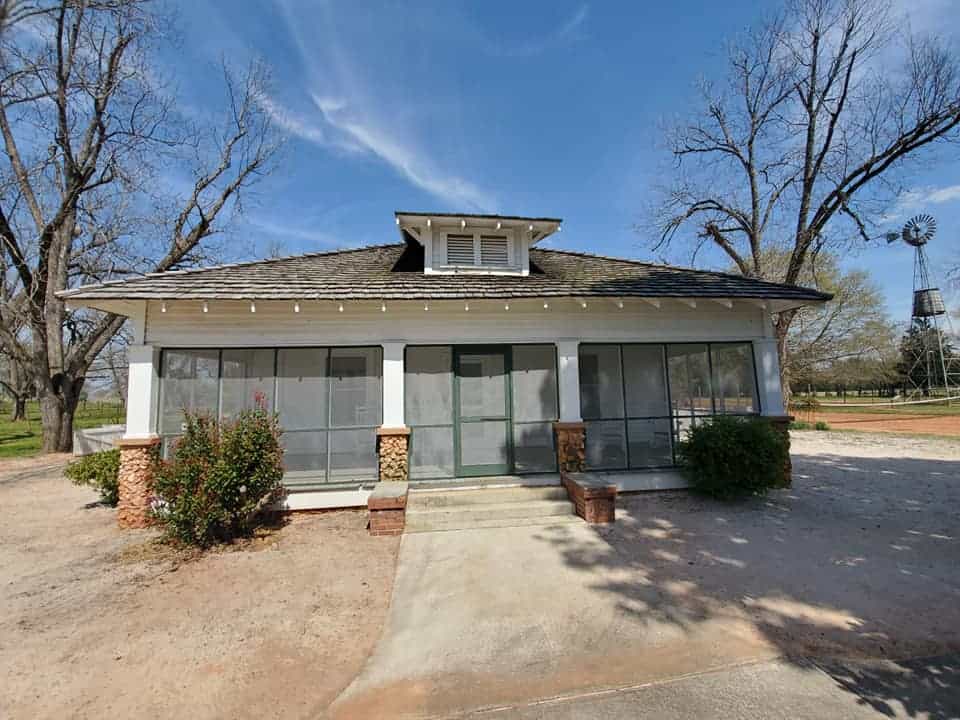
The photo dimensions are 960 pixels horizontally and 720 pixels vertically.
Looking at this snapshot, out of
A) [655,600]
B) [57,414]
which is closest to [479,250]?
[655,600]

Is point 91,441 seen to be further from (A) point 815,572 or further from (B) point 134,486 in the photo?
(A) point 815,572

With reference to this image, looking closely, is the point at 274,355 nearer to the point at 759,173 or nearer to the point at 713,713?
the point at 713,713

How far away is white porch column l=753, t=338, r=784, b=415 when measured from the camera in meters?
7.68

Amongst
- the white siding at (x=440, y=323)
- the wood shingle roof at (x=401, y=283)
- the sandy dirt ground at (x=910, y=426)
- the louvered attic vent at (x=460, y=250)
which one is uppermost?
the louvered attic vent at (x=460, y=250)

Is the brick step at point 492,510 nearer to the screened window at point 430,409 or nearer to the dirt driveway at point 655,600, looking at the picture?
the dirt driveway at point 655,600

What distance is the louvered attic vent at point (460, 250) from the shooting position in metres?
8.54

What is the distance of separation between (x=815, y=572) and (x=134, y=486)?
8907 mm

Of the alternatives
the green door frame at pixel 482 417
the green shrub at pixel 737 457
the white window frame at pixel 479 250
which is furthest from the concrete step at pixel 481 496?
the white window frame at pixel 479 250

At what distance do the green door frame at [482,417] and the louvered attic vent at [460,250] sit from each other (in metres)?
2.03

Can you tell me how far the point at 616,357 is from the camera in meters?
7.78

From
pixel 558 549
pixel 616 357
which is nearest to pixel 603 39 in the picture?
pixel 616 357

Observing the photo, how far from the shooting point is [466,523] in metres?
6.12

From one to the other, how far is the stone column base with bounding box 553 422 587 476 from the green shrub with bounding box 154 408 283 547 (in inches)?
173

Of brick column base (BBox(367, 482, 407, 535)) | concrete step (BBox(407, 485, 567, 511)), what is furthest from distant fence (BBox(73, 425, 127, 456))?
concrete step (BBox(407, 485, 567, 511))
